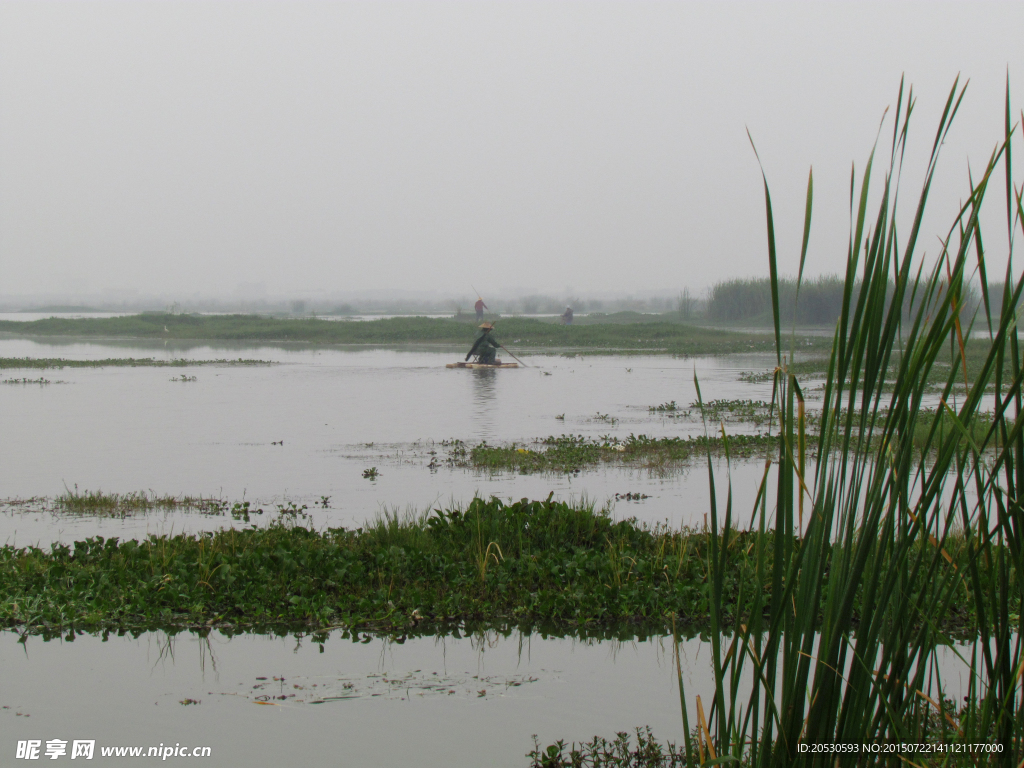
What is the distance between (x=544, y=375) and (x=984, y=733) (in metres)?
25.6

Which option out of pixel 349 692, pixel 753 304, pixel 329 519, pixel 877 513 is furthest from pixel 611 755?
pixel 753 304

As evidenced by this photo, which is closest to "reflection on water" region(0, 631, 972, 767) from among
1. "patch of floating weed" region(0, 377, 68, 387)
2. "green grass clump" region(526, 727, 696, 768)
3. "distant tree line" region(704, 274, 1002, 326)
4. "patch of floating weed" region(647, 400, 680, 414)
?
"green grass clump" region(526, 727, 696, 768)

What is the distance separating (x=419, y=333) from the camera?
51.9m

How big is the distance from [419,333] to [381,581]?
45.8 metres

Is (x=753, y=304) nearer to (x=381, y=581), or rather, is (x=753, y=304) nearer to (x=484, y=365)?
(x=484, y=365)

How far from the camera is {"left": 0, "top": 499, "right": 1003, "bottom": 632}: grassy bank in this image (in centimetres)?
602

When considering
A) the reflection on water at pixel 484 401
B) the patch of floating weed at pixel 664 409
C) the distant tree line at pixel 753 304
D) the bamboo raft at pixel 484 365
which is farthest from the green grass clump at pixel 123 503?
the distant tree line at pixel 753 304

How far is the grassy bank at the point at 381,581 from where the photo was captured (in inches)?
237

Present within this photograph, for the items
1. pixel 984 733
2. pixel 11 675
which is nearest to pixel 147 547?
pixel 11 675

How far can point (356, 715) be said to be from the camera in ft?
16.0

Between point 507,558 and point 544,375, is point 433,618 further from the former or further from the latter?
point 544,375

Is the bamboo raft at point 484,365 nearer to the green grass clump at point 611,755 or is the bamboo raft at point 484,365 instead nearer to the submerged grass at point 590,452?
the submerged grass at point 590,452

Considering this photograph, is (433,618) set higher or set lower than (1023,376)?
lower

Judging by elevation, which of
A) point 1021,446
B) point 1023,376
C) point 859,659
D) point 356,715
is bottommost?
point 356,715
